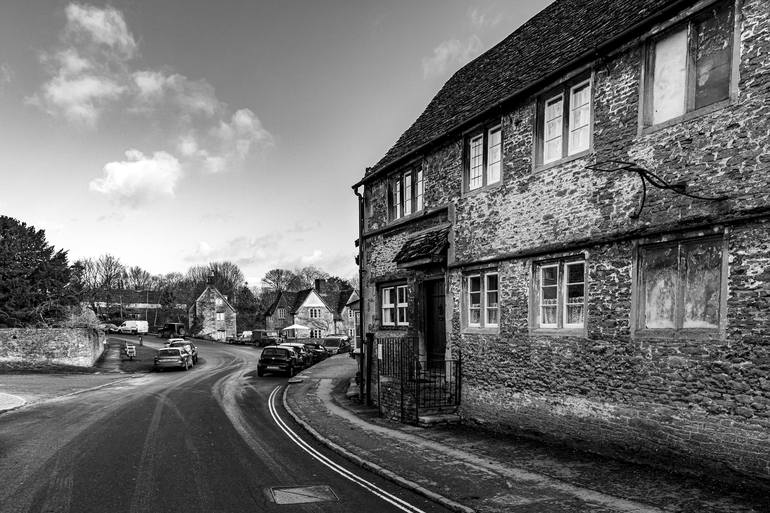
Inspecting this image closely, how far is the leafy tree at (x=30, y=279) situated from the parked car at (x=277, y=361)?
16.6 meters

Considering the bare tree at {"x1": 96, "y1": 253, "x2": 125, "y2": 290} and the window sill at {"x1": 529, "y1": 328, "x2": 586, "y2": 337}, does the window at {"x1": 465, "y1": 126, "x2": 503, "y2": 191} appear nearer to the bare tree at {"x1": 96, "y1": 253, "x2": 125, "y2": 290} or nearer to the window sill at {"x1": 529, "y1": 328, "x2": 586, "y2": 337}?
the window sill at {"x1": 529, "y1": 328, "x2": 586, "y2": 337}

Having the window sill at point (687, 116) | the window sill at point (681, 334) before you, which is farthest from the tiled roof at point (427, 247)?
the window sill at point (687, 116)

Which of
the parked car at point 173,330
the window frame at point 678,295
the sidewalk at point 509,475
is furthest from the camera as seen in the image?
the parked car at point 173,330

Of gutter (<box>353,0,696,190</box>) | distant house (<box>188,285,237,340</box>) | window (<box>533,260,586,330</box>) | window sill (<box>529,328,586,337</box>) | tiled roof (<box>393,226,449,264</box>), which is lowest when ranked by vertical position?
distant house (<box>188,285,237,340</box>)

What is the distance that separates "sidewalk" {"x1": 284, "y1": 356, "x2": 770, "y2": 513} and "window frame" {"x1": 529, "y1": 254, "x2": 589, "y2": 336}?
229cm

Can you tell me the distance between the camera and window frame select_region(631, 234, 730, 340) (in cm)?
788

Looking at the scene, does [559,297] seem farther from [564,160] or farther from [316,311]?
[316,311]

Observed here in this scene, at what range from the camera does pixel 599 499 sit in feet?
24.3

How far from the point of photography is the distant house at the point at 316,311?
72250mm

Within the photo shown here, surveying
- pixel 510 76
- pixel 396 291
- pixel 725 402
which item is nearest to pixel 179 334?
pixel 396 291

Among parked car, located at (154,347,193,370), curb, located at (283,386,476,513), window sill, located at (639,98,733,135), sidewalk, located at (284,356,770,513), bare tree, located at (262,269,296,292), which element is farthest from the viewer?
bare tree, located at (262,269,296,292)

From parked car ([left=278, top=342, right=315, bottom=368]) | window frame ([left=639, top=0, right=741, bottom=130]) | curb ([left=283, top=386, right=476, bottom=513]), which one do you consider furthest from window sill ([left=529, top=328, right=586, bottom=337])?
parked car ([left=278, top=342, right=315, bottom=368])

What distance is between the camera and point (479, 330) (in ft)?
43.0

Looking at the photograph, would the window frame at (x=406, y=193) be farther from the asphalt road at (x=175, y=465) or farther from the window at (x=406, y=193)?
the asphalt road at (x=175, y=465)
